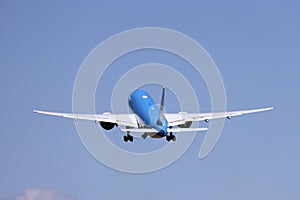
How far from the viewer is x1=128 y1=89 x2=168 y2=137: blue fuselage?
5394 inches

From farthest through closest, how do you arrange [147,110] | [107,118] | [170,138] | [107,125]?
[147,110] → [107,118] → [107,125] → [170,138]

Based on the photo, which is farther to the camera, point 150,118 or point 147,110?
point 147,110

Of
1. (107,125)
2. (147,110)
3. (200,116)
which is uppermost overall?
(147,110)

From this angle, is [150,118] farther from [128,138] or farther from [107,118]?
[107,118]

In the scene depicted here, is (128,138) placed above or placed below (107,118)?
below

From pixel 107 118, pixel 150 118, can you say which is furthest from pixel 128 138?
pixel 107 118

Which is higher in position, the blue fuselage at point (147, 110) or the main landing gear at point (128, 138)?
the blue fuselage at point (147, 110)

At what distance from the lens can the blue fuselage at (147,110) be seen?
13700 centimetres

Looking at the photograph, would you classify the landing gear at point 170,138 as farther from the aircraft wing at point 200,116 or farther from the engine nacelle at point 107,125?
the engine nacelle at point 107,125

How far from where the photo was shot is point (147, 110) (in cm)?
15538

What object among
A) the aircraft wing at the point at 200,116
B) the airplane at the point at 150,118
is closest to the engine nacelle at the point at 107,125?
the airplane at the point at 150,118

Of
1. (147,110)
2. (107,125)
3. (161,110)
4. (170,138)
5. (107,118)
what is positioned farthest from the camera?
(147,110)

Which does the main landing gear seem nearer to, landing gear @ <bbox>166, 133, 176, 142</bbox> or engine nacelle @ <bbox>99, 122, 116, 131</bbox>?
engine nacelle @ <bbox>99, 122, 116, 131</bbox>

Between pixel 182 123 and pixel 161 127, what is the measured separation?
12.1 m
